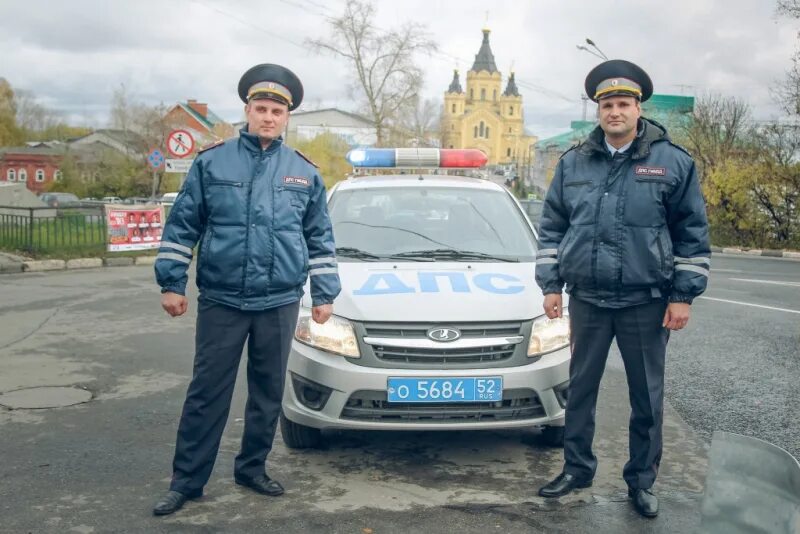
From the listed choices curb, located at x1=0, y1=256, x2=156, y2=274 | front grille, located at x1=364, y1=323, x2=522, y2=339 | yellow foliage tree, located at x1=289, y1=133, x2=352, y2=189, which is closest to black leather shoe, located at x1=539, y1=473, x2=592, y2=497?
front grille, located at x1=364, y1=323, x2=522, y2=339

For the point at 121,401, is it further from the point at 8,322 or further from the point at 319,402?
the point at 8,322

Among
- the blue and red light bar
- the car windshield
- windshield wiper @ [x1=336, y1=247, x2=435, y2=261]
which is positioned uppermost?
the blue and red light bar

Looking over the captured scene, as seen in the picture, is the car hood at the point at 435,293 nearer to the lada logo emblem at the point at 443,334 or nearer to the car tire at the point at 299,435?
the lada logo emblem at the point at 443,334

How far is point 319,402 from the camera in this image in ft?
15.0

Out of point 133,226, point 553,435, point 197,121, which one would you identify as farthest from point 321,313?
point 197,121

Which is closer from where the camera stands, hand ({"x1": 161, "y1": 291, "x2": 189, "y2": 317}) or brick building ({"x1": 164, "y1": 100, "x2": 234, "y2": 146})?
hand ({"x1": 161, "y1": 291, "x2": 189, "y2": 317})

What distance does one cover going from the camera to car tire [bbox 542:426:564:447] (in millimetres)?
5090

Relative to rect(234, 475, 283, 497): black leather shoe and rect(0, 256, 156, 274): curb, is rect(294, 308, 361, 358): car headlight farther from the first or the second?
rect(0, 256, 156, 274): curb

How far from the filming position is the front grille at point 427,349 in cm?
449

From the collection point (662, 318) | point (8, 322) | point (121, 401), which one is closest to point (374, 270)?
point (662, 318)

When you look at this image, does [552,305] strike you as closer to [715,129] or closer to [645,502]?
[645,502]

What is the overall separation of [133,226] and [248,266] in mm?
15619

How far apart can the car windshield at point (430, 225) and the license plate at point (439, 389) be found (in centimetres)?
117

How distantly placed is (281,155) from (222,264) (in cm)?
63
